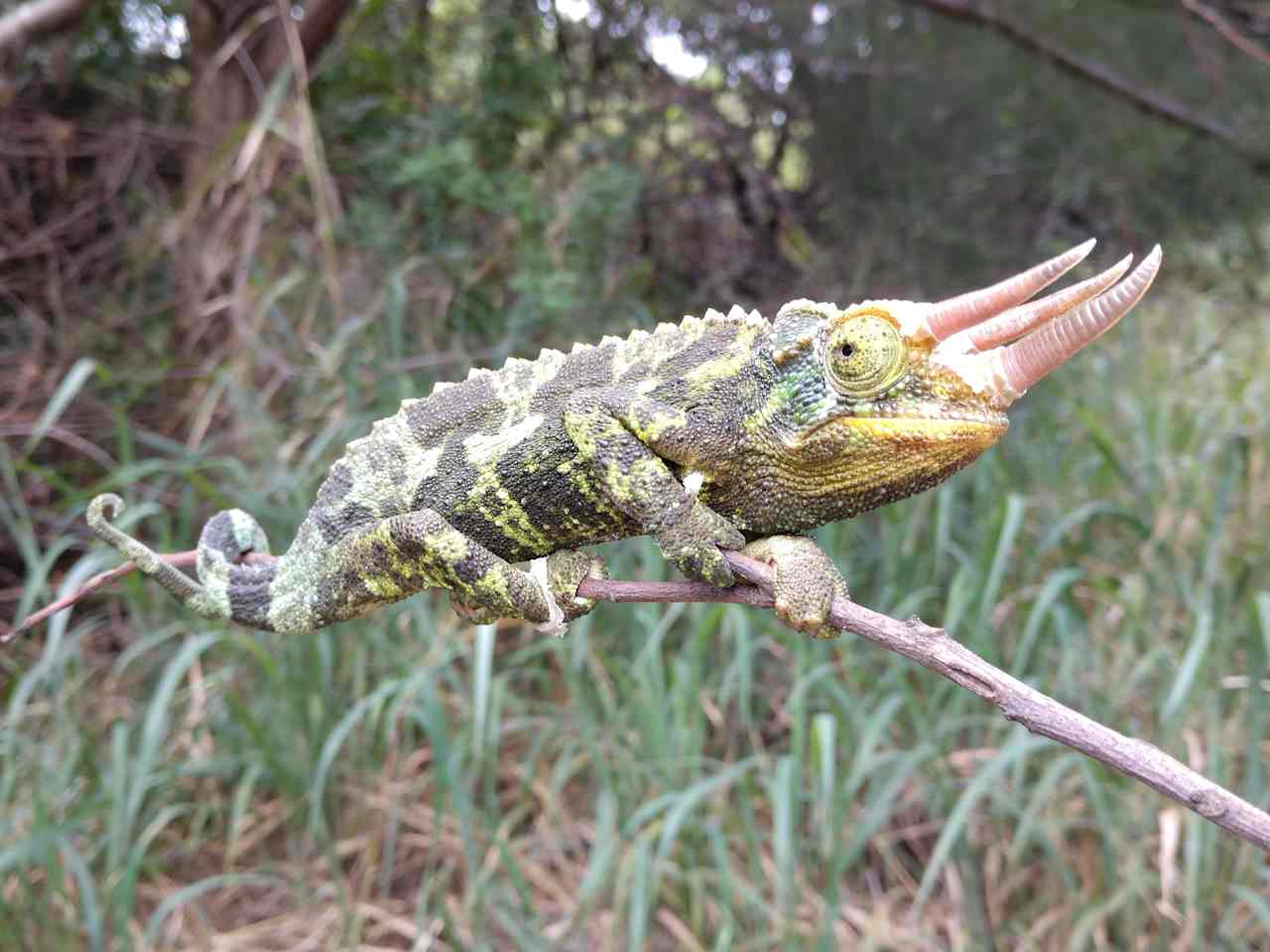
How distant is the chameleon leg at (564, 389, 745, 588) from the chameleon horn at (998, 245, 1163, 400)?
322mm

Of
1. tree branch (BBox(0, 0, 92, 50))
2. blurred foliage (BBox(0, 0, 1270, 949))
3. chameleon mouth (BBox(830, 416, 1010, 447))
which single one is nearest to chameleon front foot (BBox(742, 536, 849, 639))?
chameleon mouth (BBox(830, 416, 1010, 447))

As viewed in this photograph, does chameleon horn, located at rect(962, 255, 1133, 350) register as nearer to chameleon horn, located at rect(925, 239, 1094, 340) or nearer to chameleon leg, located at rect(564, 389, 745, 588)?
chameleon horn, located at rect(925, 239, 1094, 340)

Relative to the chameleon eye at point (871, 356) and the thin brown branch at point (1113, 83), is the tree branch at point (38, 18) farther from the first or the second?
the chameleon eye at point (871, 356)

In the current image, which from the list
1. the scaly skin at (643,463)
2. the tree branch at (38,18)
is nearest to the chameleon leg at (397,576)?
the scaly skin at (643,463)

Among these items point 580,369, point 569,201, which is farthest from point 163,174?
point 580,369

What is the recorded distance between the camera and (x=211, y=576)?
1.40m

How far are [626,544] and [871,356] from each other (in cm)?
282

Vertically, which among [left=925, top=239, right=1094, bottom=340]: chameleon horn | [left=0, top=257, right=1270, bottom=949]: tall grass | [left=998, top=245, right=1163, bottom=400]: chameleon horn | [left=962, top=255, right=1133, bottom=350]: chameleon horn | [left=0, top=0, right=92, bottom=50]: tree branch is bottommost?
[left=0, top=257, right=1270, bottom=949]: tall grass

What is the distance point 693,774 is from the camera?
3.27m

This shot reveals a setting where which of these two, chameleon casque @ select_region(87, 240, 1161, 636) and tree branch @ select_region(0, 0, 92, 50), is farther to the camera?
Result: tree branch @ select_region(0, 0, 92, 50)

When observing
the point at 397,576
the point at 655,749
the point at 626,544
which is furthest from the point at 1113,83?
the point at 397,576

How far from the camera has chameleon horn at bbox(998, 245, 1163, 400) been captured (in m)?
0.84

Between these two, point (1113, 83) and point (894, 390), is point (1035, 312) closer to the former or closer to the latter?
point (894, 390)

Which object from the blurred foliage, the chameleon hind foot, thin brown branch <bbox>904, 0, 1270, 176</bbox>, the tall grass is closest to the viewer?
the chameleon hind foot
